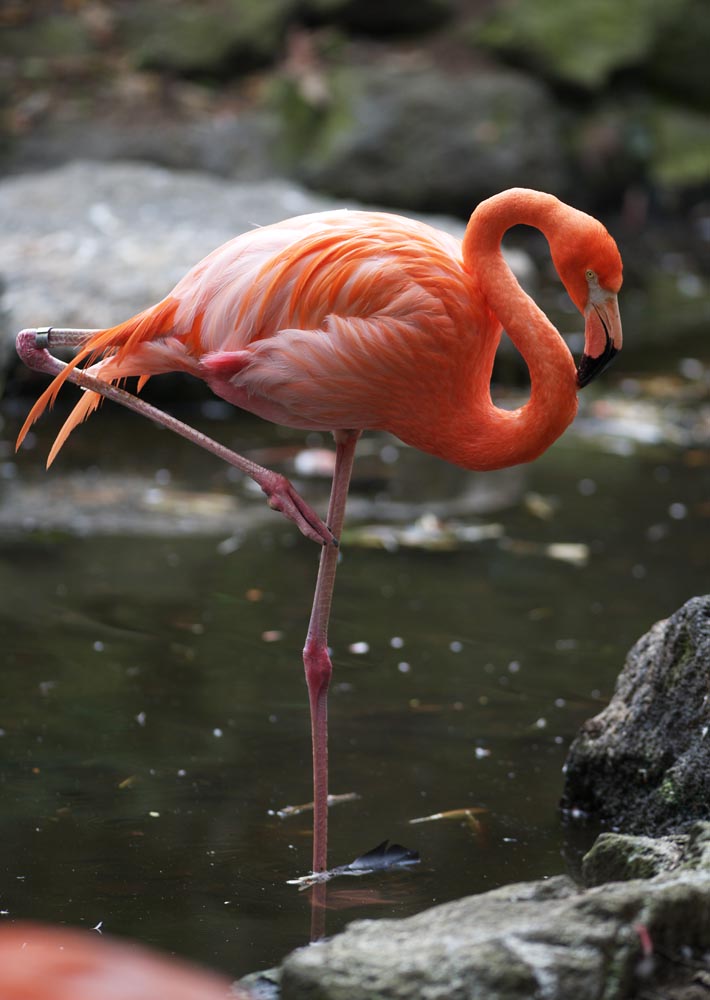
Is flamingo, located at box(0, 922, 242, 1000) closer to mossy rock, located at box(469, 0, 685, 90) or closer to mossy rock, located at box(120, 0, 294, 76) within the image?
mossy rock, located at box(120, 0, 294, 76)

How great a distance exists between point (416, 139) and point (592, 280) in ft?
26.4

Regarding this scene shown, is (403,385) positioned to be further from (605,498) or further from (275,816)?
(605,498)

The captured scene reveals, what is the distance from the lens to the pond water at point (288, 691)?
3.53m

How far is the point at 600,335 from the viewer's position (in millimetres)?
3637

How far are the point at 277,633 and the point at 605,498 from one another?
85.3 inches

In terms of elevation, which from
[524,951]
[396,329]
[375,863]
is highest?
[396,329]

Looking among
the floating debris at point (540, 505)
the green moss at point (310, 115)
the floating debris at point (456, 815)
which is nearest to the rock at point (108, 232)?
the floating debris at point (540, 505)

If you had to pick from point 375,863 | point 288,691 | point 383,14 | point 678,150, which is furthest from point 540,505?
point 383,14

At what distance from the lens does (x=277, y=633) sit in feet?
16.7

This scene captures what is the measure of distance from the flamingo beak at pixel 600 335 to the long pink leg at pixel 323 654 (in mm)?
661

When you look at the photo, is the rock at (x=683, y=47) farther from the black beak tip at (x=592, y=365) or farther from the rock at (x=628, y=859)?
the rock at (x=628, y=859)

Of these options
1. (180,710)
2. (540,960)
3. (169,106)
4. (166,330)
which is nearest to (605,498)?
(180,710)

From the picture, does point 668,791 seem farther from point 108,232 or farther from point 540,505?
point 108,232

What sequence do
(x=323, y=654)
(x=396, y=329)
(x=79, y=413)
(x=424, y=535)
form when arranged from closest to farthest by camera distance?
1. (x=396, y=329)
2. (x=323, y=654)
3. (x=79, y=413)
4. (x=424, y=535)
